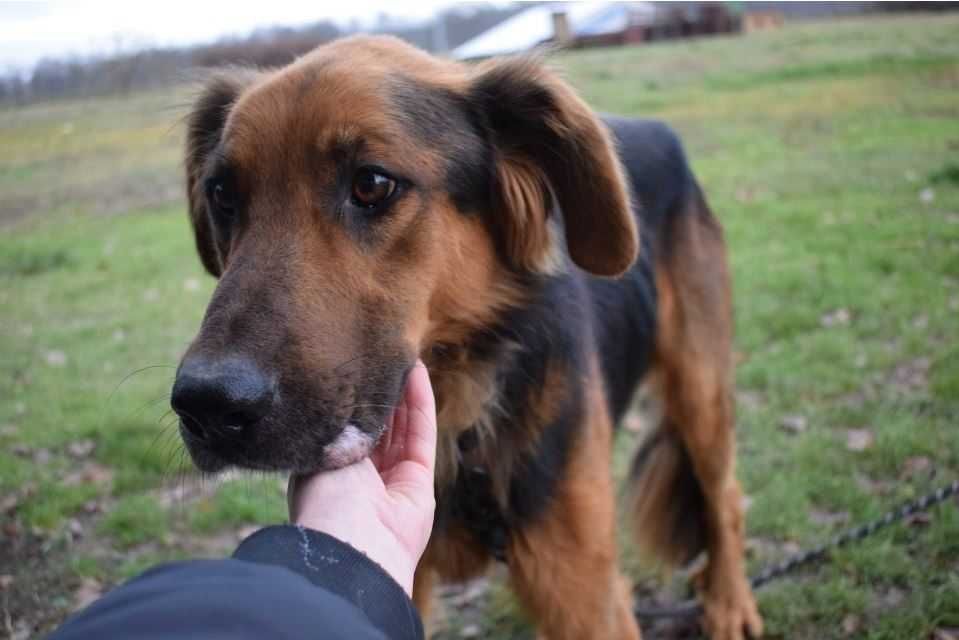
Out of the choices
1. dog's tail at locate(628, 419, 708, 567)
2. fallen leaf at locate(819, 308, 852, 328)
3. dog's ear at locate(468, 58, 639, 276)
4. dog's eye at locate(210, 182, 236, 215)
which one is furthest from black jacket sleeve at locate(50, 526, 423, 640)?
fallen leaf at locate(819, 308, 852, 328)

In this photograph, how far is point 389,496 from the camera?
1.89 metres

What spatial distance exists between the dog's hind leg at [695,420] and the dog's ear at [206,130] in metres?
1.94

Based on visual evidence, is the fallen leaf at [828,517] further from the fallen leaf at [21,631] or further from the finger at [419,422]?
the fallen leaf at [21,631]

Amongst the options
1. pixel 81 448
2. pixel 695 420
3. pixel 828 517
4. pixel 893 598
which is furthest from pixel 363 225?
pixel 81 448

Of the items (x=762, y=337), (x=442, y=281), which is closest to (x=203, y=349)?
(x=442, y=281)

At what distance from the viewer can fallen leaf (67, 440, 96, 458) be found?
5.57 m

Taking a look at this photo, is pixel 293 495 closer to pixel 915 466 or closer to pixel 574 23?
pixel 915 466

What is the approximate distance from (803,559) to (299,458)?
2532 mm

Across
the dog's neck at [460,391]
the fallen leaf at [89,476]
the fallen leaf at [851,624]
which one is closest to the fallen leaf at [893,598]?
the fallen leaf at [851,624]

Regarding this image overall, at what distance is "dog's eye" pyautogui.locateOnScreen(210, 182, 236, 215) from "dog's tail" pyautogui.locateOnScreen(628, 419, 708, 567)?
2466 mm

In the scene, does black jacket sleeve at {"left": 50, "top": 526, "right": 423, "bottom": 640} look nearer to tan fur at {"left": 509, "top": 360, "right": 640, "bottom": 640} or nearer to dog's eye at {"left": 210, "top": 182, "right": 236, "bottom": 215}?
dog's eye at {"left": 210, "top": 182, "right": 236, "bottom": 215}

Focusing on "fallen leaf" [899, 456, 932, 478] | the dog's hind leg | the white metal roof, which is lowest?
the white metal roof

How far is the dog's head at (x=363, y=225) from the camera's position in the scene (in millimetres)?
1880

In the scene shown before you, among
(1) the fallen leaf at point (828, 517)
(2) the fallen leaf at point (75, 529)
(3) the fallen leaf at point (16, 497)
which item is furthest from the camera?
(3) the fallen leaf at point (16, 497)
